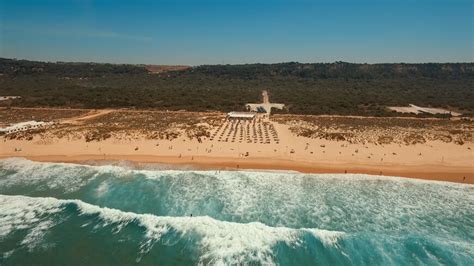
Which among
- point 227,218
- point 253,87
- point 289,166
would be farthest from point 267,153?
point 253,87

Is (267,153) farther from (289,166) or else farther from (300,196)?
(300,196)

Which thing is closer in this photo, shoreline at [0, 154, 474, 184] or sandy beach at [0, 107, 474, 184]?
A: shoreline at [0, 154, 474, 184]

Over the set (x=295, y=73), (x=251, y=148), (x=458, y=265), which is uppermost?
(x=295, y=73)

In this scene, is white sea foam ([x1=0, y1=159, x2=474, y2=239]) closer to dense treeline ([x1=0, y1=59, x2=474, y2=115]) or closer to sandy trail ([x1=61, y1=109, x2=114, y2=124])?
sandy trail ([x1=61, y1=109, x2=114, y2=124])

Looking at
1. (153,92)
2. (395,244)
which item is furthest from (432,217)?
(153,92)

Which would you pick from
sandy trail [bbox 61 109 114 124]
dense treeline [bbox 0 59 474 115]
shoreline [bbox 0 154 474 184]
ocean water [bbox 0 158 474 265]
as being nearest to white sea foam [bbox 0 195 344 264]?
ocean water [bbox 0 158 474 265]

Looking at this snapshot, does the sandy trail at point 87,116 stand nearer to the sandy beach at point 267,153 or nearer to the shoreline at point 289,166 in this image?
the sandy beach at point 267,153

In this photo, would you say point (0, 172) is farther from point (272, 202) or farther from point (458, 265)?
point (458, 265)

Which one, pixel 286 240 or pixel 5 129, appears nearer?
pixel 286 240
